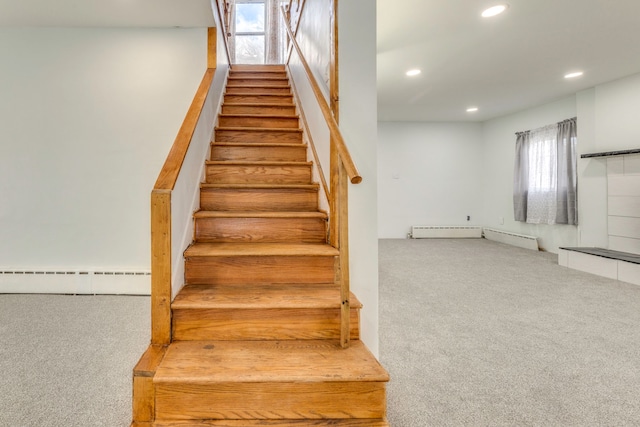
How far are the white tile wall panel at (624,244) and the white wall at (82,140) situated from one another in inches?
218

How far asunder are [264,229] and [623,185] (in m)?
4.75

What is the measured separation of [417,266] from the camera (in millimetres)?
4297

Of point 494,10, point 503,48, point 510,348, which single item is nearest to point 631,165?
point 503,48

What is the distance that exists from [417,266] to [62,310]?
3.78 metres

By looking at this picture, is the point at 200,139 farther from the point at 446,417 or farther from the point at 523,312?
the point at 523,312

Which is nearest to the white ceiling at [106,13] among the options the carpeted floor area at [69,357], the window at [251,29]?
the carpeted floor area at [69,357]

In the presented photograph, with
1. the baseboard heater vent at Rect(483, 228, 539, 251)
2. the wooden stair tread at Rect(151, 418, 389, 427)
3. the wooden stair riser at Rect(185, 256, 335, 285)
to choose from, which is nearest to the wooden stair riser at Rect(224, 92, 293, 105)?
the wooden stair riser at Rect(185, 256, 335, 285)

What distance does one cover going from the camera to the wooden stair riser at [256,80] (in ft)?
14.4

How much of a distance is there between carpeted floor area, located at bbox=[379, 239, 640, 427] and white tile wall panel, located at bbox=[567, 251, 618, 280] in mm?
166

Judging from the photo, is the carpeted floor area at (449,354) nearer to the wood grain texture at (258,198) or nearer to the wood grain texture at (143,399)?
the wood grain texture at (143,399)

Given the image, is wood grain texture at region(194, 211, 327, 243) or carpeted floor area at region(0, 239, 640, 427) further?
wood grain texture at region(194, 211, 327, 243)

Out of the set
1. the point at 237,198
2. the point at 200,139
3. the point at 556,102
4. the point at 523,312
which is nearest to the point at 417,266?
the point at 523,312

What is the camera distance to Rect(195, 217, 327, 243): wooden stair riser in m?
2.19

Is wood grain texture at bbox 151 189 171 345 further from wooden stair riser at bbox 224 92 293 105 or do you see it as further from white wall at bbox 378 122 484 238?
white wall at bbox 378 122 484 238
